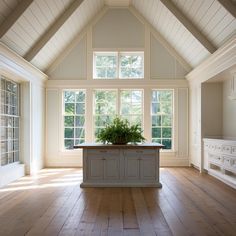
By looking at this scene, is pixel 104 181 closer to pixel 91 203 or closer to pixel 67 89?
pixel 91 203

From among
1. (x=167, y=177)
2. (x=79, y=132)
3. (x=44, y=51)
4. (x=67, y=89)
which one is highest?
(x=44, y=51)

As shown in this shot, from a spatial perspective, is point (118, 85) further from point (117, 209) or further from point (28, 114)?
point (117, 209)

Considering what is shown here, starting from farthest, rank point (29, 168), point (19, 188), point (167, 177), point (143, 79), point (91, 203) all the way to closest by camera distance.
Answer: point (143, 79)
point (29, 168)
point (167, 177)
point (19, 188)
point (91, 203)

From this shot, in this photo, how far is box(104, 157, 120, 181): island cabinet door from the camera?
5789mm

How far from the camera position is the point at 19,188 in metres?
5.69

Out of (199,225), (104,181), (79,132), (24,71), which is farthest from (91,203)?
(79,132)

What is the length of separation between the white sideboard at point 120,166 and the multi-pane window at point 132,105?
316 cm

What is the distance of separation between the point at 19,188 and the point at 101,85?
13.6 feet

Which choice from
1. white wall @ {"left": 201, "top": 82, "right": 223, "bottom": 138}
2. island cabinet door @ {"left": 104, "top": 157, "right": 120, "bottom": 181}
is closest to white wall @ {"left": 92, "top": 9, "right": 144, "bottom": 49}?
white wall @ {"left": 201, "top": 82, "right": 223, "bottom": 138}

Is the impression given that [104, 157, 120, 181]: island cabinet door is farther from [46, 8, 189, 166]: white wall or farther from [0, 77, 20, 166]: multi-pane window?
[46, 8, 189, 166]: white wall

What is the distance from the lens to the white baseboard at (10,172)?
A: 5.89m

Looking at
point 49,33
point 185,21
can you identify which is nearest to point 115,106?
point 49,33

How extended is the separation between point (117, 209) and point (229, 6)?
4091 millimetres

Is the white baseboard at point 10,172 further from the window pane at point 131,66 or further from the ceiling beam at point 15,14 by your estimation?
the window pane at point 131,66
